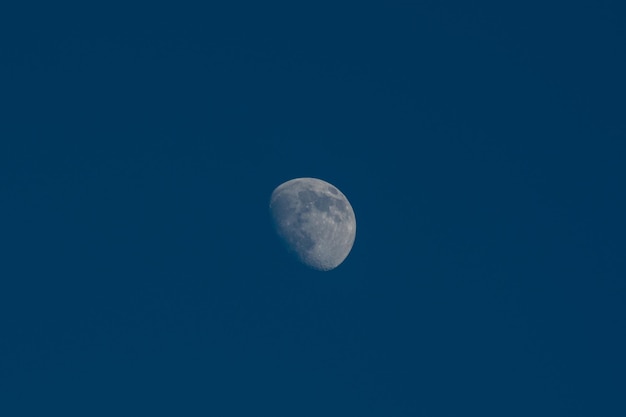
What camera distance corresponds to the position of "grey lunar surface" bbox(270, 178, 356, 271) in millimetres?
67938

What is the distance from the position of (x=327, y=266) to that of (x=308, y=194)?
5.72 m

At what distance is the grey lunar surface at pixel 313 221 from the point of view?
6794cm

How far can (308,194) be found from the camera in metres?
69.7

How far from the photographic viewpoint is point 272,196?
71.2m

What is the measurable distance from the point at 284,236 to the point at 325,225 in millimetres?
3469

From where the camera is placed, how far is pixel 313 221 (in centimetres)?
6838

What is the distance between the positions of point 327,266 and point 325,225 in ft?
10.5

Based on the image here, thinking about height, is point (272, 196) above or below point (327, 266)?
above

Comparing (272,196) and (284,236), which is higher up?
(272,196)

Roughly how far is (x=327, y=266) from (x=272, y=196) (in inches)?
279

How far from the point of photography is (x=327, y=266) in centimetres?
6962
